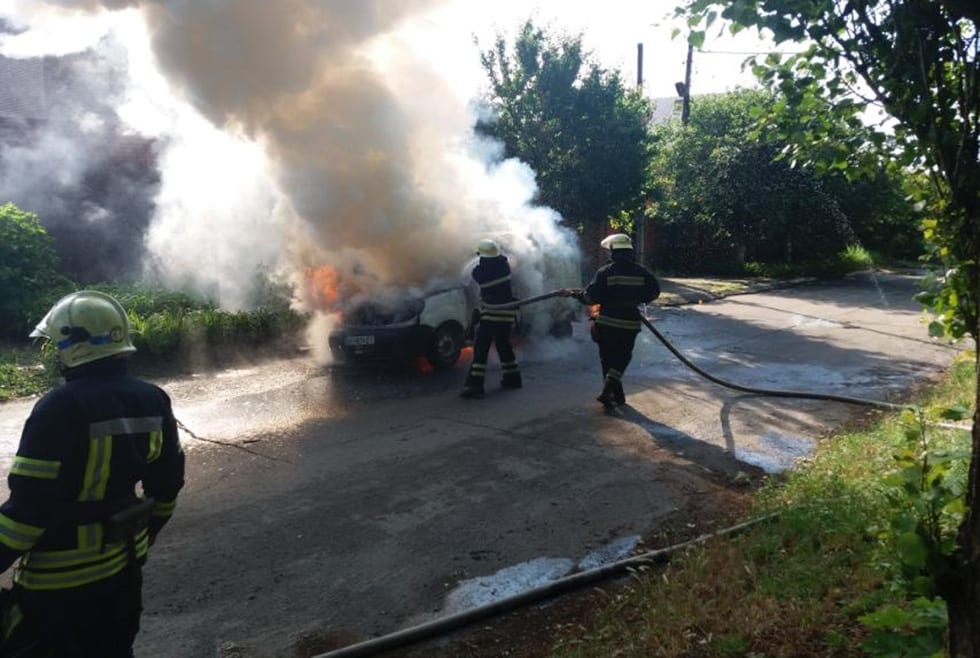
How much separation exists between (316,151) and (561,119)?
7301 mm

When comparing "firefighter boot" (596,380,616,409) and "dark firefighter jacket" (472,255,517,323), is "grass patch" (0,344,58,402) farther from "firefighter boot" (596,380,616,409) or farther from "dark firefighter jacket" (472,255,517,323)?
"firefighter boot" (596,380,616,409)

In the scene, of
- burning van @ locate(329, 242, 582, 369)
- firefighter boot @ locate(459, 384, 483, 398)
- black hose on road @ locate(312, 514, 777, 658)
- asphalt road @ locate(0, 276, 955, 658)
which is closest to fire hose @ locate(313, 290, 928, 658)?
black hose on road @ locate(312, 514, 777, 658)

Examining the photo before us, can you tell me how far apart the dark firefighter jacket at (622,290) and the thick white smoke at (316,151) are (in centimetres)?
300

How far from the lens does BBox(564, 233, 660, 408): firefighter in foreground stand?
26.3ft

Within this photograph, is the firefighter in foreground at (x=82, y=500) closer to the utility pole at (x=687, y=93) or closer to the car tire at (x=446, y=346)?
the car tire at (x=446, y=346)

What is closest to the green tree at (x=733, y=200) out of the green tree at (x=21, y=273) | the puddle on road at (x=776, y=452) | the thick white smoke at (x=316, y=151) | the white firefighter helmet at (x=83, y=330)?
the thick white smoke at (x=316, y=151)

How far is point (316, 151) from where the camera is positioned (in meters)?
10.4

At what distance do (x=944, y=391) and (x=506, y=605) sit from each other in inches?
257

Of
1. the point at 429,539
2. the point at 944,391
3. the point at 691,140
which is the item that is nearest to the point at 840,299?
the point at 691,140

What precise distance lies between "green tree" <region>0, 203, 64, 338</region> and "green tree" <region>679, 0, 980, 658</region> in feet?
34.7

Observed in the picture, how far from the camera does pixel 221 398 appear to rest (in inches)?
342

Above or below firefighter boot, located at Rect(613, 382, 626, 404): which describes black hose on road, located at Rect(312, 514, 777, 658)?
below

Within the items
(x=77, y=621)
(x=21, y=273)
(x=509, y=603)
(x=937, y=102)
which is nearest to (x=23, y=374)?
(x=21, y=273)

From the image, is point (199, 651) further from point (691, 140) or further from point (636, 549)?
point (691, 140)
